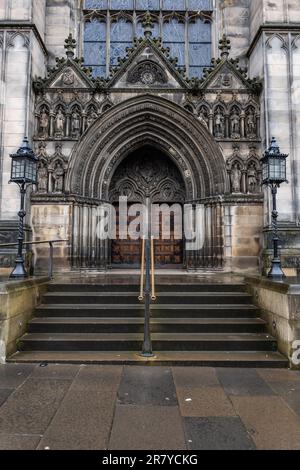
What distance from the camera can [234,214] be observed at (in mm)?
11656

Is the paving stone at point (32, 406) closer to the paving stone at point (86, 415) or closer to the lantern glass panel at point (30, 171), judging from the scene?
the paving stone at point (86, 415)

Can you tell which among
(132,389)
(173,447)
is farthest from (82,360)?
(173,447)

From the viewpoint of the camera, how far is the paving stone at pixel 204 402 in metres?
3.67

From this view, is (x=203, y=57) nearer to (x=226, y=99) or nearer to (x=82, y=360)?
(x=226, y=99)

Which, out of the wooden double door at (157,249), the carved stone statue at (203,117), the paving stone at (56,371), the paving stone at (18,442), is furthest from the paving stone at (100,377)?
the carved stone statue at (203,117)

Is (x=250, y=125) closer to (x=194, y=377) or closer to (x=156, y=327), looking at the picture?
(x=156, y=327)

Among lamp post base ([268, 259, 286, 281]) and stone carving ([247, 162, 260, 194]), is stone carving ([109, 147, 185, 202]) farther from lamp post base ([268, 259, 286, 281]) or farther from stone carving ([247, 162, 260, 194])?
lamp post base ([268, 259, 286, 281])

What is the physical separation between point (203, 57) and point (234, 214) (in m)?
6.92

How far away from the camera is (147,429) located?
3287 millimetres

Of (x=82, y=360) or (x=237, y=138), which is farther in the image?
(x=237, y=138)

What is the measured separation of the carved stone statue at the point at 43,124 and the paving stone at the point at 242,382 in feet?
32.2

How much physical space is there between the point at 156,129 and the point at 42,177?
426cm

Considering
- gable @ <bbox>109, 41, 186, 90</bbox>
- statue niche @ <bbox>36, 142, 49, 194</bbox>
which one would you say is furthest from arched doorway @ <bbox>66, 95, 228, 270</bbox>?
statue niche @ <bbox>36, 142, 49, 194</bbox>

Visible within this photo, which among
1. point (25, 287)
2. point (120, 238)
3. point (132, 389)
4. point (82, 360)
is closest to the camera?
point (132, 389)
